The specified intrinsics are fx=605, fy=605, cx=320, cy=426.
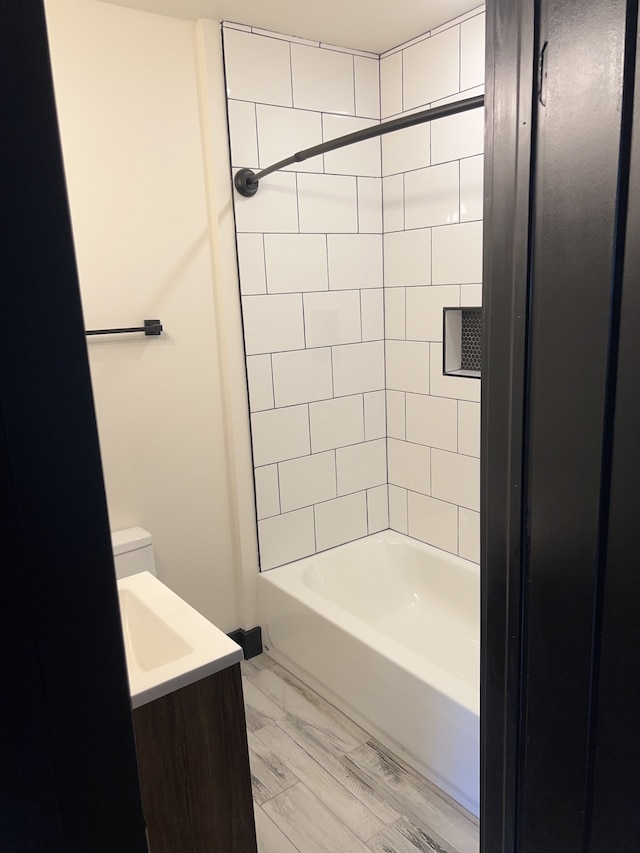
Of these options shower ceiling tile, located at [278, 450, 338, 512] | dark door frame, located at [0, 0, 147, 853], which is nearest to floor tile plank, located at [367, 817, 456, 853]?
shower ceiling tile, located at [278, 450, 338, 512]

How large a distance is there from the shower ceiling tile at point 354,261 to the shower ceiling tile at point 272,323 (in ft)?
0.72

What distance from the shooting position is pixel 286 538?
2643mm

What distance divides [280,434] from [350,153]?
1206 millimetres

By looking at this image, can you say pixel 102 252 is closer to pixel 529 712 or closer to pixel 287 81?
pixel 287 81

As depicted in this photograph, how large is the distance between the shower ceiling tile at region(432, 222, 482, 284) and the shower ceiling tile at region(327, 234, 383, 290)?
314 millimetres

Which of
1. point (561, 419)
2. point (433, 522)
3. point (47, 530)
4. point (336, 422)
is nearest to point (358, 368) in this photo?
point (336, 422)

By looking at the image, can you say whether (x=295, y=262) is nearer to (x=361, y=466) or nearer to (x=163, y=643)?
(x=361, y=466)

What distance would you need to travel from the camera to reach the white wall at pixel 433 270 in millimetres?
2254

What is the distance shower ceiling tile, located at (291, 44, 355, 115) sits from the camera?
233cm

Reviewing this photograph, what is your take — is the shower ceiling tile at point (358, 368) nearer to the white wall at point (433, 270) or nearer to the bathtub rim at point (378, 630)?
the white wall at point (433, 270)

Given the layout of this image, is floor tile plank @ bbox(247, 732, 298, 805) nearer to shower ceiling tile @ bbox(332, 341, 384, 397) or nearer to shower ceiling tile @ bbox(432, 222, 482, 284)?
shower ceiling tile @ bbox(332, 341, 384, 397)

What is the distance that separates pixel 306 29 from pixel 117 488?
1828 mm

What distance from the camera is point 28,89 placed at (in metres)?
0.32

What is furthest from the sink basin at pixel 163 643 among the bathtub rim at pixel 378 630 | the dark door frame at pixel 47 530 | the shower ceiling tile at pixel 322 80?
the shower ceiling tile at pixel 322 80
